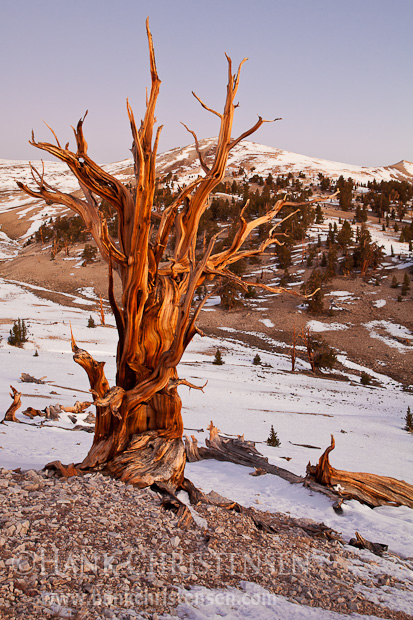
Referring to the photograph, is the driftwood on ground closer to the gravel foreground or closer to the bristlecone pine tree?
the gravel foreground

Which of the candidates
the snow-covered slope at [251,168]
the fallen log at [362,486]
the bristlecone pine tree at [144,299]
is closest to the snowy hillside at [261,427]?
the fallen log at [362,486]

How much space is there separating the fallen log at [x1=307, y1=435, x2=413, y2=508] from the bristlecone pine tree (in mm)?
1941

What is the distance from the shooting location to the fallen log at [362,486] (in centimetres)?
525

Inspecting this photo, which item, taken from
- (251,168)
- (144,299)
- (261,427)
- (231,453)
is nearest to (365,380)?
(261,427)

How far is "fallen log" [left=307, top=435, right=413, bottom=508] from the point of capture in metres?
5.25

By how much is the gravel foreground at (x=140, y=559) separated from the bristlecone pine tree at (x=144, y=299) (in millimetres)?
507

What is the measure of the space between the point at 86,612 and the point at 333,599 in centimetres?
157

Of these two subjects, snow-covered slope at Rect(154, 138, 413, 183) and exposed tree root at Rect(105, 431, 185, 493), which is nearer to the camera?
exposed tree root at Rect(105, 431, 185, 493)

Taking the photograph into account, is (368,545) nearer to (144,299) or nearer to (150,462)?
(150,462)

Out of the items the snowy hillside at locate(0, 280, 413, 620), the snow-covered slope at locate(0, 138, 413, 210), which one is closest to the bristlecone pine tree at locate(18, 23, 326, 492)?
the snowy hillside at locate(0, 280, 413, 620)

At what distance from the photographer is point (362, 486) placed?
5.48 metres

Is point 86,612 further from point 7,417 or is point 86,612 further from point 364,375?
point 364,375

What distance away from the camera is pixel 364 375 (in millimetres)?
20641

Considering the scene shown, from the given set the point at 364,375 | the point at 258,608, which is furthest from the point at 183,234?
the point at 364,375
